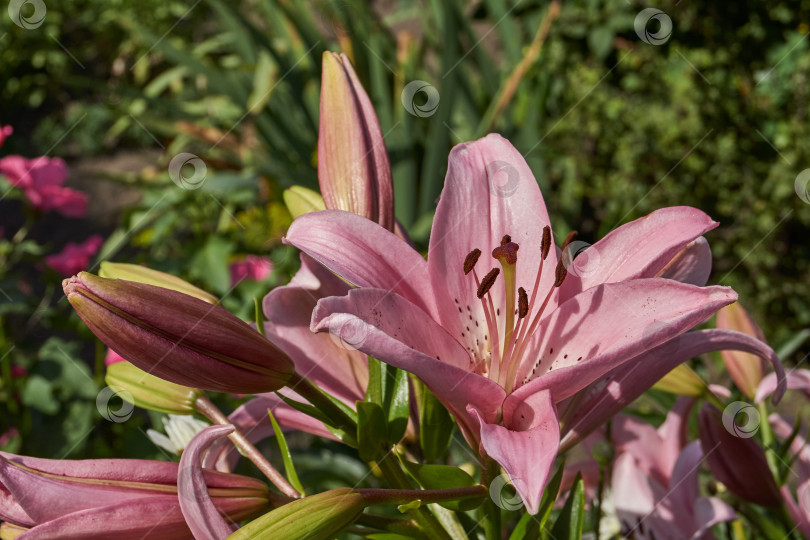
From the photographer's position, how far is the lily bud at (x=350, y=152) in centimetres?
58

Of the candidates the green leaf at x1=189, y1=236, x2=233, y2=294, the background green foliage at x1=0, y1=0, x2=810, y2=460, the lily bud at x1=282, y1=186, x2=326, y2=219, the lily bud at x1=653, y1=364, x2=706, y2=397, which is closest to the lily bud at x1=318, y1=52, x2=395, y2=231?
the lily bud at x1=282, y1=186, x2=326, y2=219

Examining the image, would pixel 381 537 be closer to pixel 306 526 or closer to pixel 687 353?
pixel 306 526

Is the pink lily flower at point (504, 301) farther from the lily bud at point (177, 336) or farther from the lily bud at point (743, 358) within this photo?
the lily bud at point (743, 358)

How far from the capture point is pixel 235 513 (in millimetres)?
483

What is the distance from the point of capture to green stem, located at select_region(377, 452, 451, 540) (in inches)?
20.3

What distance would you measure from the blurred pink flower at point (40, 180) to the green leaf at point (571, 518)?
1.25 metres

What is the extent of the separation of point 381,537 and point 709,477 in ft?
2.01

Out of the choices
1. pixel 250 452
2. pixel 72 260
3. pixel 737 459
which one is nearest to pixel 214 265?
pixel 72 260

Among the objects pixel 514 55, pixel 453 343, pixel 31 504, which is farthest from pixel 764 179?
pixel 31 504

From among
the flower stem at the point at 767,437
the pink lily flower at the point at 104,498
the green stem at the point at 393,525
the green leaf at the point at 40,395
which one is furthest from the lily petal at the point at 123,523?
the green leaf at the point at 40,395

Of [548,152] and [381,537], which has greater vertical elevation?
[548,152]

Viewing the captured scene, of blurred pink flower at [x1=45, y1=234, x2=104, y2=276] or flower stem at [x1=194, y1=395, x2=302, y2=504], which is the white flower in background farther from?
blurred pink flower at [x1=45, y1=234, x2=104, y2=276]

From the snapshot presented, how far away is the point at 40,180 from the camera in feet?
5.01

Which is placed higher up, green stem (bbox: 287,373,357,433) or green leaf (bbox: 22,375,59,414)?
green stem (bbox: 287,373,357,433)
